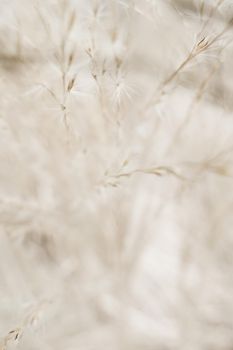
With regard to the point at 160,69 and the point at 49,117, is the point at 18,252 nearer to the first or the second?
the point at 49,117

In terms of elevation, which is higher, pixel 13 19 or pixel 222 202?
pixel 13 19

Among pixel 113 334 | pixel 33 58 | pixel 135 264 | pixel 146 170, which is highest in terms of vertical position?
pixel 33 58

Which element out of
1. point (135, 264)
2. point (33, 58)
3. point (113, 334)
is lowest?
point (113, 334)

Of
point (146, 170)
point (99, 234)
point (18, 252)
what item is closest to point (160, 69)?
point (146, 170)

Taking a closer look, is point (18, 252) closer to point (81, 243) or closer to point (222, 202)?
point (81, 243)

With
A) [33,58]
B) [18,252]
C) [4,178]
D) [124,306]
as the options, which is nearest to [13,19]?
[33,58]

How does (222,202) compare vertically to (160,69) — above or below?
below
